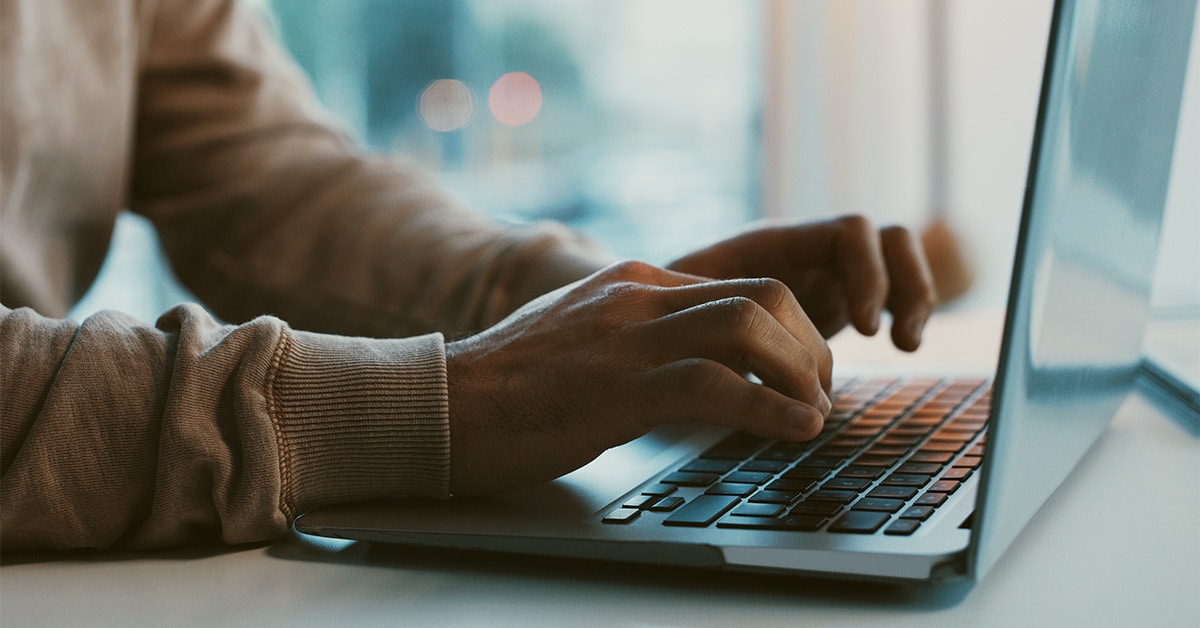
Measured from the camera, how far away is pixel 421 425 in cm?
46

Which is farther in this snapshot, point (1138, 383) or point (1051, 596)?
point (1138, 383)

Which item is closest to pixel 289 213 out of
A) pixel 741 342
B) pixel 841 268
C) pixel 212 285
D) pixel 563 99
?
pixel 212 285

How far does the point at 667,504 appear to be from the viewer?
439 mm

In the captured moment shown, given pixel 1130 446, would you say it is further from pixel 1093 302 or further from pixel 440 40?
pixel 440 40

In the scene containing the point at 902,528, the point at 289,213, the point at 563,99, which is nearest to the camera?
the point at 902,528

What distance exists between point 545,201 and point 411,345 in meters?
4.01

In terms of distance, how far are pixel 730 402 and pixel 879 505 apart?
0.07 meters

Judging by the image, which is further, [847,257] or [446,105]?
[446,105]

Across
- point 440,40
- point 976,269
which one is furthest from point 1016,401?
point 440,40

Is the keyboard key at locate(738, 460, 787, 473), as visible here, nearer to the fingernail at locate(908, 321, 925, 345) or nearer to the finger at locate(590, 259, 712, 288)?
the finger at locate(590, 259, 712, 288)

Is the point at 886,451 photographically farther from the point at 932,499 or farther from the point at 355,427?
the point at 355,427

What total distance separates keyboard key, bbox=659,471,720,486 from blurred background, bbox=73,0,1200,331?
2046 millimetres

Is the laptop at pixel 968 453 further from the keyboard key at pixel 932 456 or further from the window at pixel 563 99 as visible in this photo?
A: the window at pixel 563 99

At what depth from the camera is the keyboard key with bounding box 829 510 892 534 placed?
0.39 m
